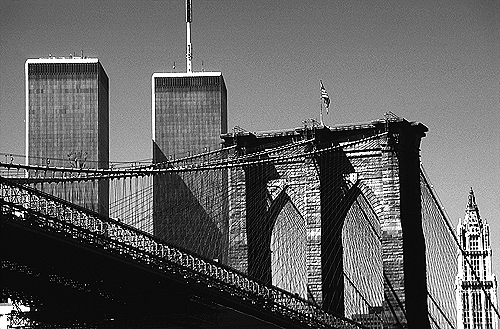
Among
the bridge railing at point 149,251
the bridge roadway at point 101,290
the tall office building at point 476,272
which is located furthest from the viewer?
the tall office building at point 476,272

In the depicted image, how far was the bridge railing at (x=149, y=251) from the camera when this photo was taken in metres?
61.2

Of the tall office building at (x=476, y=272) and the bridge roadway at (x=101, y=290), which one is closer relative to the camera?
the bridge roadway at (x=101, y=290)

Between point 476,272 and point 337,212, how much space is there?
98.4m

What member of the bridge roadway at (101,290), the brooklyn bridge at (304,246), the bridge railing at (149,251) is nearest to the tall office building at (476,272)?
the brooklyn bridge at (304,246)

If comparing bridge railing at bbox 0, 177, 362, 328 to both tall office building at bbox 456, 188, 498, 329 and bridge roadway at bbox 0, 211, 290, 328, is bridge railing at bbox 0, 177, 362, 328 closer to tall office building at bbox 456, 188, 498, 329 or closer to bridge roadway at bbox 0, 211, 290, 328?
bridge roadway at bbox 0, 211, 290, 328

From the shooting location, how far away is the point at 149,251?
70438 millimetres

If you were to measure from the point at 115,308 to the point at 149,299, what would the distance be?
6.71 ft

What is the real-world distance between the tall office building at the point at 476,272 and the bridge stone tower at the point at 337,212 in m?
95.8

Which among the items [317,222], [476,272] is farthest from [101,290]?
[476,272]

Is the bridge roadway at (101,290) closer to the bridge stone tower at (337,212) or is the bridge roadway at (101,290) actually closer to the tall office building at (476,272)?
the bridge stone tower at (337,212)

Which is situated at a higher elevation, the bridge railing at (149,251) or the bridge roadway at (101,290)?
the bridge railing at (149,251)

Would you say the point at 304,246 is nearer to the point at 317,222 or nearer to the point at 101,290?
the point at 317,222

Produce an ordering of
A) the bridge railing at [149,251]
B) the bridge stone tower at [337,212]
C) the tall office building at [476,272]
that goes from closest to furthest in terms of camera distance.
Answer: the bridge railing at [149,251]
the bridge stone tower at [337,212]
the tall office building at [476,272]

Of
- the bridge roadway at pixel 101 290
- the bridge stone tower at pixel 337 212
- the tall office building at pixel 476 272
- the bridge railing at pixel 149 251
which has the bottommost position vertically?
the bridge roadway at pixel 101 290
